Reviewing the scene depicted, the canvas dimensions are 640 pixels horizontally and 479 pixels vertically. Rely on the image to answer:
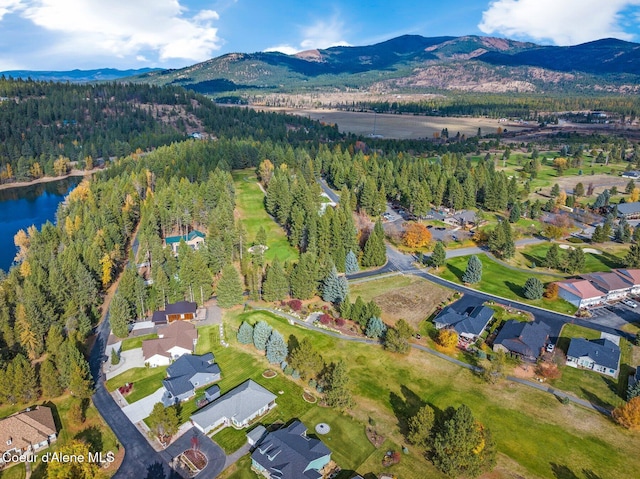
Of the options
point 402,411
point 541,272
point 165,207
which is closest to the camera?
point 402,411

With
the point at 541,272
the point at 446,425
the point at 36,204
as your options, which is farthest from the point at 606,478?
the point at 36,204

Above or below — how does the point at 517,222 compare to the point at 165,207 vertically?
below

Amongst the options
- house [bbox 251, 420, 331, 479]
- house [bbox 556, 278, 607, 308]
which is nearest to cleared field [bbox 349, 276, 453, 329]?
house [bbox 556, 278, 607, 308]

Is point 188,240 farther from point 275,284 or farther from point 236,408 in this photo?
point 236,408

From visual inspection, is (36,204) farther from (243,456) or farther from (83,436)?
(243,456)

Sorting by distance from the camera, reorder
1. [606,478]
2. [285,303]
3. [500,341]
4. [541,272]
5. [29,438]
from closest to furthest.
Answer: [606,478] → [29,438] → [500,341] → [285,303] → [541,272]

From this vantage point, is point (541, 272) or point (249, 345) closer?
point (249, 345)

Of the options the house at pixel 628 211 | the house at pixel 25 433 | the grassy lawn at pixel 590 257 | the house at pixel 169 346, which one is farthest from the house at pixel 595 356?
the house at pixel 628 211

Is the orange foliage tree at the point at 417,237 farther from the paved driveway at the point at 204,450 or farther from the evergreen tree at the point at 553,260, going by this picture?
the paved driveway at the point at 204,450
